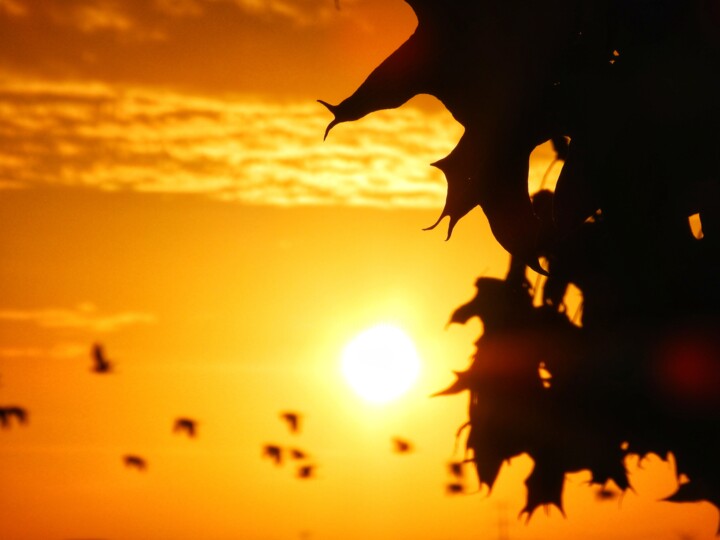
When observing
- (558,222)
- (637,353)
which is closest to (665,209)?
(558,222)

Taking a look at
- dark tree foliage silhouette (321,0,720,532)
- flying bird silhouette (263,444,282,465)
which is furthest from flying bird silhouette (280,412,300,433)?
dark tree foliage silhouette (321,0,720,532)

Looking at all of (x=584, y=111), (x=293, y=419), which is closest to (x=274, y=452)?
(x=293, y=419)

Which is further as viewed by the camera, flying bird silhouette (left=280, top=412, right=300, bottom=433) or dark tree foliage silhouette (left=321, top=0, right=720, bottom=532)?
flying bird silhouette (left=280, top=412, right=300, bottom=433)

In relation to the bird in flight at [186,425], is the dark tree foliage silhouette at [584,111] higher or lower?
lower

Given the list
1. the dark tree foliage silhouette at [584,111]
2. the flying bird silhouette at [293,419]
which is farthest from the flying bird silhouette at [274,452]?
the dark tree foliage silhouette at [584,111]

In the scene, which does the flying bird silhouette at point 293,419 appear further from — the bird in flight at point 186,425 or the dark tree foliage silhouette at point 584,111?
the dark tree foliage silhouette at point 584,111

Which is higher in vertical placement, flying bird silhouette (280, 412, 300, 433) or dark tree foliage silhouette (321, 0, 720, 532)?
flying bird silhouette (280, 412, 300, 433)

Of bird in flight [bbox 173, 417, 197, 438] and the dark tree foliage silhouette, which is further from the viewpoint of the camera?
bird in flight [bbox 173, 417, 197, 438]

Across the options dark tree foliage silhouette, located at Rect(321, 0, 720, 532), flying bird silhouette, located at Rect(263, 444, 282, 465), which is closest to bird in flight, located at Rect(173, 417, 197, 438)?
flying bird silhouette, located at Rect(263, 444, 282, 465)

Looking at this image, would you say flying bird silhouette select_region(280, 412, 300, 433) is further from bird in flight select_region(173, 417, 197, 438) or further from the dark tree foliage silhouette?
the dark tree foliage silhouette

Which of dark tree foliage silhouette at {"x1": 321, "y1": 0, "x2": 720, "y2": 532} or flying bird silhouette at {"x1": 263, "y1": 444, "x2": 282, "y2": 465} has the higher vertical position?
flying bird silhouette at {"x1": 263, "y1": 444, "x2": 282, "y2": 465}

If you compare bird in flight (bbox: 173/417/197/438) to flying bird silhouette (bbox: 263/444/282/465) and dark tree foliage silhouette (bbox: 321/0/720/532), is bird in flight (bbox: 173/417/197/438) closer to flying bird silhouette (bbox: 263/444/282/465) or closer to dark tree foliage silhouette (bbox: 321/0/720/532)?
flying bird silhouette (bbox: 263/444/282/465)

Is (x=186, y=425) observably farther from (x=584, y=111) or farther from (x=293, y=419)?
(x=584, y=111)

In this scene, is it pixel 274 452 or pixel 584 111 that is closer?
pixel 584 111
